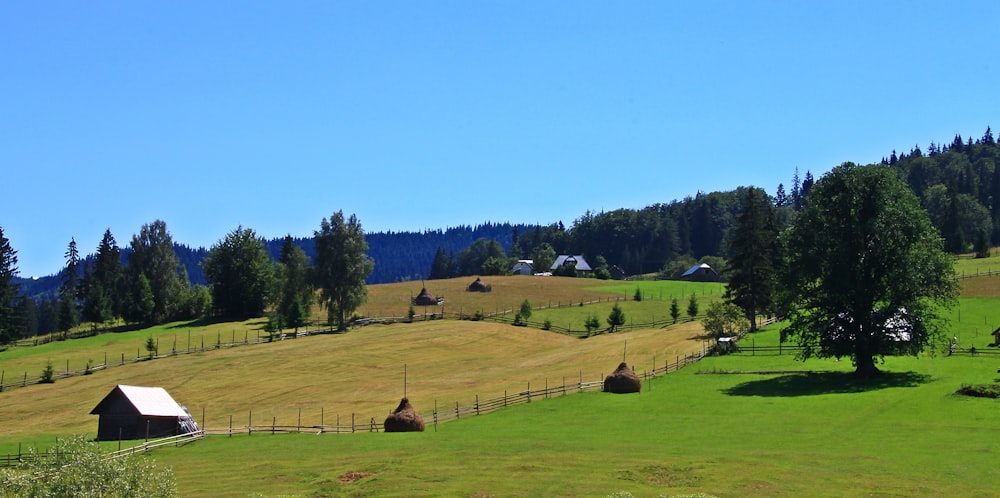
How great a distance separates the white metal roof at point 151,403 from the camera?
5803cm

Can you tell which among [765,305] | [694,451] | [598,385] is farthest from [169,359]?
[694,451]

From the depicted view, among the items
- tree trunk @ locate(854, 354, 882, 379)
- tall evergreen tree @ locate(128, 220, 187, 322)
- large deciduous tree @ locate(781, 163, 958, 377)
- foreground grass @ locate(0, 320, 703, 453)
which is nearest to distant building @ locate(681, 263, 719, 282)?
foreground grass @ locate(0, 320, 703, 453)

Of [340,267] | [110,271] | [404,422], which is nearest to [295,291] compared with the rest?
[340,267]

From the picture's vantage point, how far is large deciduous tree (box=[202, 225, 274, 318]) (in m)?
127

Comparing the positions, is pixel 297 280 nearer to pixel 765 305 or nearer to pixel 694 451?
pixel 765 305

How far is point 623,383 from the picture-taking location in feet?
214

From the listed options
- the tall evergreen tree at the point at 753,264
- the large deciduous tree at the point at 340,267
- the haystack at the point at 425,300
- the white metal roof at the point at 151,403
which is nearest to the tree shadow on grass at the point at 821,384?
the tall evergreen tree at the point at 753,264

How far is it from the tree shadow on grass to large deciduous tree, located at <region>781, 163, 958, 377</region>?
5.17 feet

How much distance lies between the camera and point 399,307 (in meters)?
125

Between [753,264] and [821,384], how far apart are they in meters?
29.4

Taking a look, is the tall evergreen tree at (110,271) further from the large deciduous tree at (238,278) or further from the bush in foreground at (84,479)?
the bush in foreground at (84,479)

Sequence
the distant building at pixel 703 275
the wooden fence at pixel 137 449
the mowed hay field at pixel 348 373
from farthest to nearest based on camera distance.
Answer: the distant building at pixel 703 275
the mowed hay field at pixel 348 373
the wooden fence at pixel 137 449

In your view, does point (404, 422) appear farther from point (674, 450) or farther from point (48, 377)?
point (48, 377)

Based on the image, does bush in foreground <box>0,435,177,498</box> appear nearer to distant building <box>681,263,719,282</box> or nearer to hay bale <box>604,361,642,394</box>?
hay bale <box>604,361,642,394</box>
